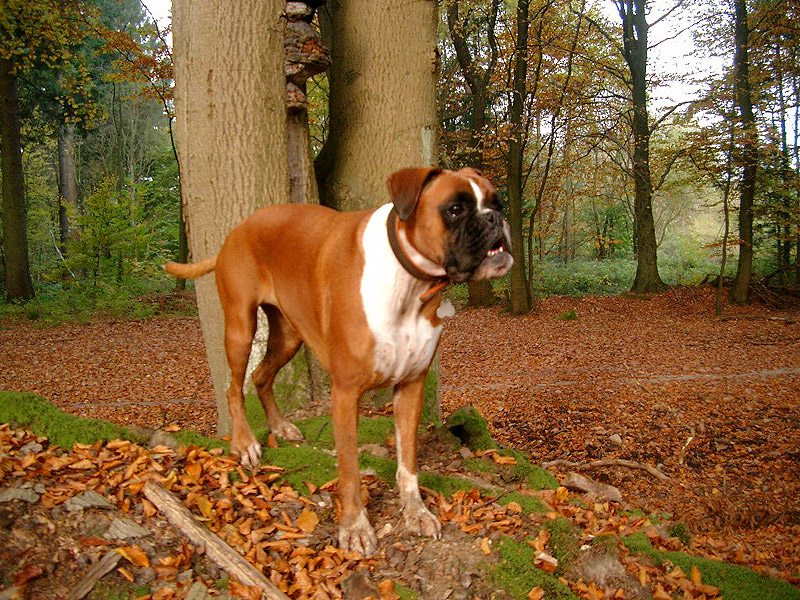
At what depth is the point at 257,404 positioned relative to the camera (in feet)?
14.7

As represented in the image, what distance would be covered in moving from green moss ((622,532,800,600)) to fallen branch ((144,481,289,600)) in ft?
7.29

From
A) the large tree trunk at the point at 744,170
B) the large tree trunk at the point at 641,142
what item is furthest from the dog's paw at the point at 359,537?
the large tree trunk at the point at 641,142

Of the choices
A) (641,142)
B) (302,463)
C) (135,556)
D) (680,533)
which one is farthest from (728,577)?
(641,142)

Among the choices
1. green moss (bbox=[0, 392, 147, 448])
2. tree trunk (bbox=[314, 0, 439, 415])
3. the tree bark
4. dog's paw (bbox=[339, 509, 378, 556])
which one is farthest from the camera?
the tree bark

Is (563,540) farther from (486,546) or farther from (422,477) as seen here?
(422,477)

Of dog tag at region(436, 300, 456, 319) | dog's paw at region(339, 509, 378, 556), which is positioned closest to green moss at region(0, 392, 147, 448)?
dog's paw at region(339, 509, 378, 556)

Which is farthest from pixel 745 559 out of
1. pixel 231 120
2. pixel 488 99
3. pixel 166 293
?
pixel 166 293

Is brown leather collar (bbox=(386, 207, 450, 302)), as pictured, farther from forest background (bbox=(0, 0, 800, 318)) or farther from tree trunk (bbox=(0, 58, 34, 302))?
tree trunk (bbox=(0, 58, 34, 302))

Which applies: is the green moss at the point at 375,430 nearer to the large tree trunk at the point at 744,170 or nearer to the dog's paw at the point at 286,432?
the dog's paw at the point at 286,432

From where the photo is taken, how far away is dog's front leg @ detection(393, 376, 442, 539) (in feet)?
10.9

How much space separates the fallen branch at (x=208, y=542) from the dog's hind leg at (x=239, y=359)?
29.4 inches

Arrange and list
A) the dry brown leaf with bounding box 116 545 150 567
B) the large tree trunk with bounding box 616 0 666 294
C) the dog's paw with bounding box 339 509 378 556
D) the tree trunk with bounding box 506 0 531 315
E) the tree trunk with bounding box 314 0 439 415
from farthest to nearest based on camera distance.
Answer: the large tree trunk with bounding box 616 0 666 294 → the tree trunk with bounding box 506 0 531 315 → the tree trunk with bounding box 314 0 439 415 → the dog's paw with bounding box 339 509 378 556 → the dry brown leaf with bounding box 116 545 150 567

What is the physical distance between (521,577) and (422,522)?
1.89ft

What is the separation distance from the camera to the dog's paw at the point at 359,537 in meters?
3.01
